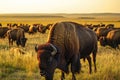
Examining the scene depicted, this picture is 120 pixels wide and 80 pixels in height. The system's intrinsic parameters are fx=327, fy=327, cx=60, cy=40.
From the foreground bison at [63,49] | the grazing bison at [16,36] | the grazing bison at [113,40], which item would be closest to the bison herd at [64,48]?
the foreground bison at [63,49]

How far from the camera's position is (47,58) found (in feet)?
24.2

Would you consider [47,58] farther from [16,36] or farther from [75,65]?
[16,36]

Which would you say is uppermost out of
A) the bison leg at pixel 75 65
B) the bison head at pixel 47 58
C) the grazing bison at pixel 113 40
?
the bison head at pixel 47 58

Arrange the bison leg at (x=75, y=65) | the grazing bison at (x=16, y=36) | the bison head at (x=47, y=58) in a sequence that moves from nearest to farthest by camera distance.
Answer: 1. the bison head at (x=47, y=58)
2. the bison leg at (x=75, y=65)
3. the grazing bison at (x=16, y=36)

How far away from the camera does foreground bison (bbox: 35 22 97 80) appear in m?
7.38

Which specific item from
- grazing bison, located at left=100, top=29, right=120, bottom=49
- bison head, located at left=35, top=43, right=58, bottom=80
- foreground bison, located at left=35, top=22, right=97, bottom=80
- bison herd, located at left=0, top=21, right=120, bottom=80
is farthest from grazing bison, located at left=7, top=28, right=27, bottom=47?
bison head, located at left=35, top=43, right=58, bottom=80

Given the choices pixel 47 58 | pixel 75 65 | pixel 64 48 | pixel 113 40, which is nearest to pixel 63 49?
pixel 64 48

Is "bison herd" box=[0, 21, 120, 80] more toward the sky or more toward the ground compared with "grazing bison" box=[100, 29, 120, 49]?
more toward the sky

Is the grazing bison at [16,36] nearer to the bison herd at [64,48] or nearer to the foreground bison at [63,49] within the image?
the bison herd at [64,48]

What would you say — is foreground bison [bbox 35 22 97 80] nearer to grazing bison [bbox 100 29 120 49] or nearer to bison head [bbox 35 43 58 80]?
bison head [bbox 35 43 58 80]

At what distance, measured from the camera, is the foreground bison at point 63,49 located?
7.38m

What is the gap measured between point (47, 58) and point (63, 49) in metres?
1.22

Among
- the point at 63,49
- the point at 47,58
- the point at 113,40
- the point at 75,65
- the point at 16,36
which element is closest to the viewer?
the point at 47,58

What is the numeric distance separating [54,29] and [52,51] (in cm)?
116
